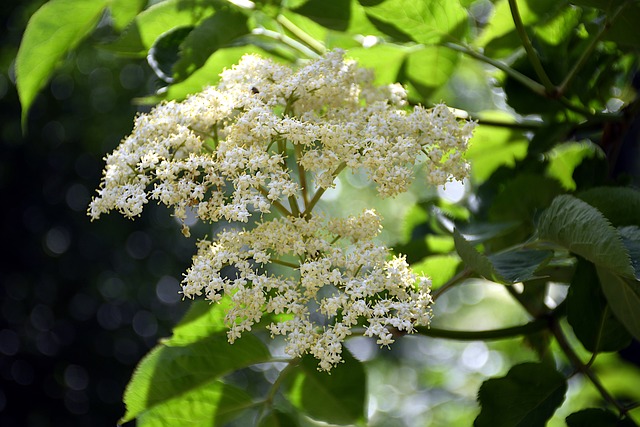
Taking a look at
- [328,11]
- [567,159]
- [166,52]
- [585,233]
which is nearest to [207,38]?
[166,52]

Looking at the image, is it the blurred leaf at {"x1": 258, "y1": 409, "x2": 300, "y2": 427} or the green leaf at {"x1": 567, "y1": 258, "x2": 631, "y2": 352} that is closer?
the green leaf at {"x1": 567, "y1": 258, "x2": 631, "y2": 352}

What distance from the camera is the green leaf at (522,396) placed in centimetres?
96

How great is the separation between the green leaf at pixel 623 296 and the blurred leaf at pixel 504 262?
0.07 m

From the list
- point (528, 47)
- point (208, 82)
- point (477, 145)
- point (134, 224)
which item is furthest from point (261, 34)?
point (134, 224)

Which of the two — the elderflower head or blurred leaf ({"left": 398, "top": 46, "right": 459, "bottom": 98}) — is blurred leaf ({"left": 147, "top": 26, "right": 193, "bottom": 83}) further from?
blurred leaf ({"left": 398, "top": 46, "right": 459, "bottom": 98})

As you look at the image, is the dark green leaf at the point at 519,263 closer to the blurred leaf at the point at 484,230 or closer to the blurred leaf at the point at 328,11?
the blurred leaf at the point at 484,230

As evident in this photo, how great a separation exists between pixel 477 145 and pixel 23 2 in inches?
→ 207

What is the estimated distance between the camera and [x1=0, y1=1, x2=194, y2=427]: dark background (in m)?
5.88

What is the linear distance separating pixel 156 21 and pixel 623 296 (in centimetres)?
71

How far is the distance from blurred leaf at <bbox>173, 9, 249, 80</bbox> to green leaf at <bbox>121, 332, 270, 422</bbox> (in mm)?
350

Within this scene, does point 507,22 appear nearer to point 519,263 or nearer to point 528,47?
point 528,47

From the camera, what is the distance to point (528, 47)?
3.30 feet

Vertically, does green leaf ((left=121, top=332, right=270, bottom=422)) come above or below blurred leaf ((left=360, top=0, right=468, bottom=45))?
below

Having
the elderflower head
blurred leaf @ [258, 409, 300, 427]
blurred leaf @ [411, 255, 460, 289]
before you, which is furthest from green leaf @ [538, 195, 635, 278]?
blurred leaf @ [258, 409, 300, 427]
